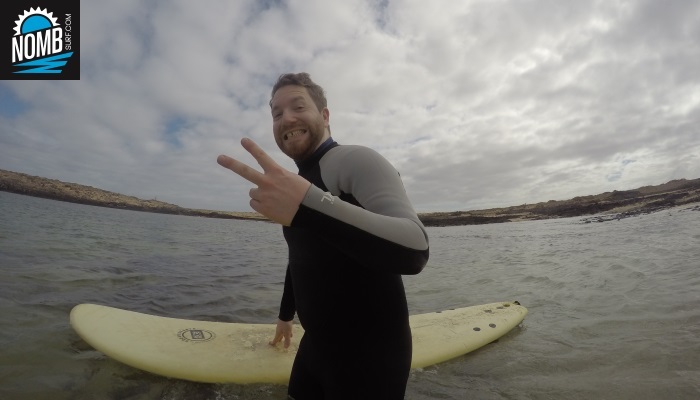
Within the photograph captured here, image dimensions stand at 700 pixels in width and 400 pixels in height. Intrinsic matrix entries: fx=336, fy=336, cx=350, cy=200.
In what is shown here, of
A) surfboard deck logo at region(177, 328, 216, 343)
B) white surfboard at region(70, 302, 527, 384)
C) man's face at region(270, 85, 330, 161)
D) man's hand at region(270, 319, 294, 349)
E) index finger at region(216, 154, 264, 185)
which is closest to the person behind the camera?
index finger at region(216, 154, 264, 185)

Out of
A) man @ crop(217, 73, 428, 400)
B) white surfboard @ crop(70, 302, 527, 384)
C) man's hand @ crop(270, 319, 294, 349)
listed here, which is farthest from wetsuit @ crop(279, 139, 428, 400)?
white surfboard @ crop(70, 302, 527, 384)

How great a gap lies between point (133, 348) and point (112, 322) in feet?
2.41

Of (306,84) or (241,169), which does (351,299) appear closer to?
(241,169)

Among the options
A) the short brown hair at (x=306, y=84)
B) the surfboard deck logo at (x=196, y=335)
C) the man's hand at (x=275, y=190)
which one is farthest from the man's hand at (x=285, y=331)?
the man's hand at (x=275, y=190)

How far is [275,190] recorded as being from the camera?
3.85 ft

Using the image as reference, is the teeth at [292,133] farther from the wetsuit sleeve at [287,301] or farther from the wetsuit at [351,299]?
the wetsuit sleeve at [287,301]

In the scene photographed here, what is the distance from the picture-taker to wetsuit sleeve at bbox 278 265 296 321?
2.64 m

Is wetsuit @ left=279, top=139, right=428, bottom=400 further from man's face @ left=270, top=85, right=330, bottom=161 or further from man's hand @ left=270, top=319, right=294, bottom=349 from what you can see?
man's hand @ left=270, top=319, right=294, bottom=349

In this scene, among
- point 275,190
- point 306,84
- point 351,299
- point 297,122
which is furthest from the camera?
point 306,84

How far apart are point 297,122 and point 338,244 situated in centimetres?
95

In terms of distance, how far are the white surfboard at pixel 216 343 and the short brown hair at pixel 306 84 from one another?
222 cm

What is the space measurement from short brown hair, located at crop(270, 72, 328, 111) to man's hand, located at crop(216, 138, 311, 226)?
0.96 metres

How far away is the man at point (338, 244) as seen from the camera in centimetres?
120

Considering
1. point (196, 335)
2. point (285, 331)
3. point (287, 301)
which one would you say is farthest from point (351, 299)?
point (196, 335)
